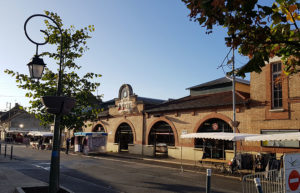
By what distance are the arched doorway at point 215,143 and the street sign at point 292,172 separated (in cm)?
1495

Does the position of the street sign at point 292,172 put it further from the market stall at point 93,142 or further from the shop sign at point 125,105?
the shop sign at point 125,105

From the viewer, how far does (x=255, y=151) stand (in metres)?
18.1

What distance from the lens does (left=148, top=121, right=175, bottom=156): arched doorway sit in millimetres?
25297

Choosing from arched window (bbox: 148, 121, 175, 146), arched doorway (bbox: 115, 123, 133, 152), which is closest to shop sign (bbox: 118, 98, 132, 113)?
arched doorway (bbox: 115, 123, 133, 152)

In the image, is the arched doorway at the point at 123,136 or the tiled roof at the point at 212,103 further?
the arched doorway at the point at 123,136

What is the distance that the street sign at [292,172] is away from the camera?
203 inches

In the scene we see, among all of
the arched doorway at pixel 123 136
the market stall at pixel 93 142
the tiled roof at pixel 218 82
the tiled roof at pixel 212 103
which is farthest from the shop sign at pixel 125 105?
the tiled roof at pixel 218 82

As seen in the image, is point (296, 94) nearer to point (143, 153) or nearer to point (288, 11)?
point (288, 11)

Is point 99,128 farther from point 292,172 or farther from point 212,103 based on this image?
point 292,172

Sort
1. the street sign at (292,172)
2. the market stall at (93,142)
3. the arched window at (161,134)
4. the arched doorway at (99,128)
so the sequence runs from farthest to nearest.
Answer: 1. the arched doorway at (99,128)
2. the market stall at (93,142)
3. the arched window at (161,134)
4. the street sign at (292,172)

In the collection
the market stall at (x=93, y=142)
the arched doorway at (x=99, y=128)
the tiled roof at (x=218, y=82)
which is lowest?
the market stall at (x=93, y=142)

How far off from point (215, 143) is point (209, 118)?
6.73 ft

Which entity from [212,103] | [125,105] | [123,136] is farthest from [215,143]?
[123,136]

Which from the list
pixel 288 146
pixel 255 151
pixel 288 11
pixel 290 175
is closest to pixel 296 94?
pixel 288 146
